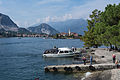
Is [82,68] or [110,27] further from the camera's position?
[110,27]

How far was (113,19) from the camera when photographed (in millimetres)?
49625

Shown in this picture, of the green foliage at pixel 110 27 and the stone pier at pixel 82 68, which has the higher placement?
the green foliage at pixel 110 27

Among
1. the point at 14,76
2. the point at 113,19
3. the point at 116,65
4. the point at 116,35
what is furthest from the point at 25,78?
the point at 113,19

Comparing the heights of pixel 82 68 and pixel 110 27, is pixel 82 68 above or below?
below

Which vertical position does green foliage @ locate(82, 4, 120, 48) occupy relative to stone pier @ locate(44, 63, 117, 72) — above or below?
above

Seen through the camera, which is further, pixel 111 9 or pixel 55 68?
pixel 111 9

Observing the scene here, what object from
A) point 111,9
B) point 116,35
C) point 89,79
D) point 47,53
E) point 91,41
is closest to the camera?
point 89,79

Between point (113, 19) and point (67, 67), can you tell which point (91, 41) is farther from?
point (67, 67)

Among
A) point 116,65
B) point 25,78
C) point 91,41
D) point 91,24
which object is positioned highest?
point 91,24

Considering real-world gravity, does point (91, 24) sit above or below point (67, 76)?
above

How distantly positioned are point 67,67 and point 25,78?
30.2 ft

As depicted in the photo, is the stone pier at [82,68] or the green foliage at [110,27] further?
the green foliage at [110,27]

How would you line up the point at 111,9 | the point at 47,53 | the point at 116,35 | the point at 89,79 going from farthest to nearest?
the point at 47,53
the point at 111,9
the point at 116,35
the point at 89,79

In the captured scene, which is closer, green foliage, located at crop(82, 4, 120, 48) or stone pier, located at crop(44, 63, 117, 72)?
stone pier, located at crop(44, 63, 117, 72)
